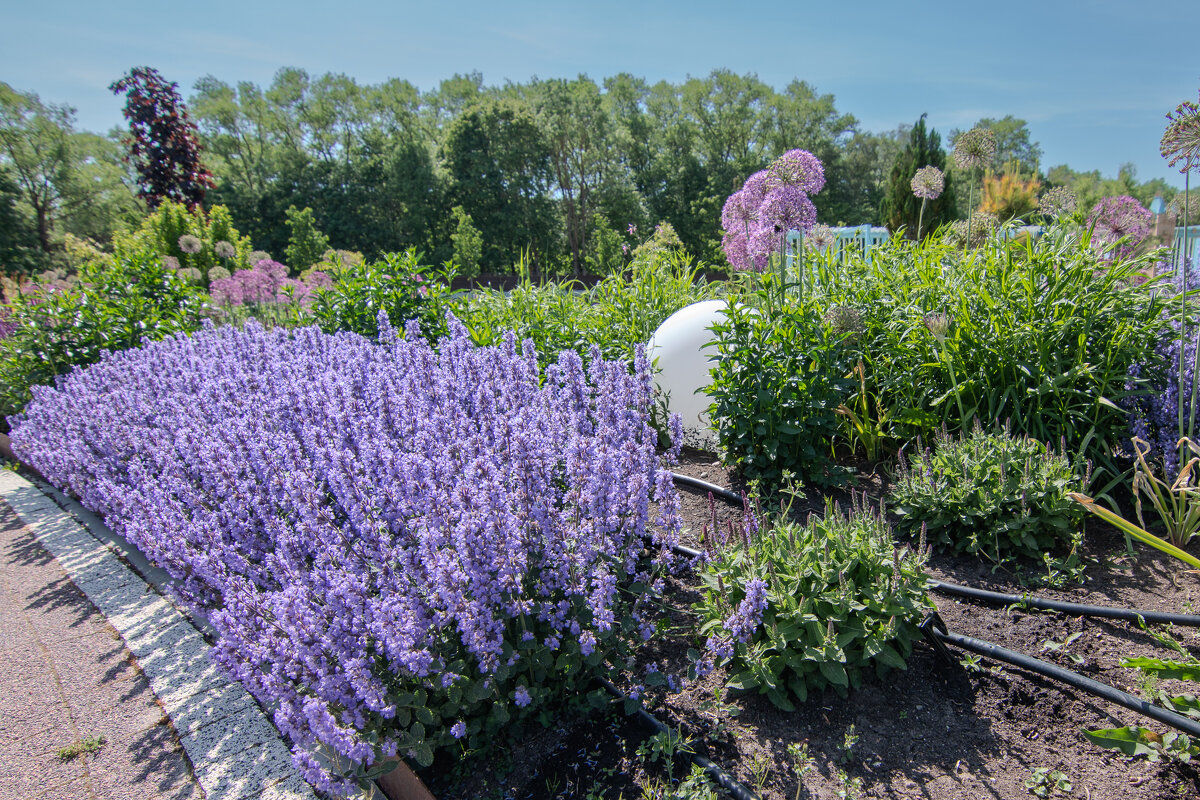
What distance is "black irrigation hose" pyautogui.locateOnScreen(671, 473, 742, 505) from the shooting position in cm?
341

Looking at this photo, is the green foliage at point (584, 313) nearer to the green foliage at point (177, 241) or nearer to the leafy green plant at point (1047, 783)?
the leafy green plant at point (1047, 783)

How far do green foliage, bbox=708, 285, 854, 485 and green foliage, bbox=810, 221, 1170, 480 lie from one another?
0.24 meters

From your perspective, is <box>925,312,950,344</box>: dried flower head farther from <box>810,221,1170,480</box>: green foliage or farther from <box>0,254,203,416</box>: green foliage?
<box>0,254,203,416</box>: green foliage

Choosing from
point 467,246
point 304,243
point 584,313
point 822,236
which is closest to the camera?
point 822,236

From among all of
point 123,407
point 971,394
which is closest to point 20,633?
point 123,407

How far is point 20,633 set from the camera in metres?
3.28

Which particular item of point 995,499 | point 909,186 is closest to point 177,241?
point 995,499

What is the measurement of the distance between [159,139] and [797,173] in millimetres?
15469

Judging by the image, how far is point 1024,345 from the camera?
3.21 metres

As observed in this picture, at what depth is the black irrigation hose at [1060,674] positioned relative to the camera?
1809 mm

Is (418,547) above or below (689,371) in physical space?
below

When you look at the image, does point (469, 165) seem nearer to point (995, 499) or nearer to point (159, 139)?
point (159, 139)

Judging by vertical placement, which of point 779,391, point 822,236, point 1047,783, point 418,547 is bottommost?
point 1047,783

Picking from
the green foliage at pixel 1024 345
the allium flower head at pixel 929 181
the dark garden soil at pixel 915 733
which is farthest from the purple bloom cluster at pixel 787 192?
the dark garden soil at pixel 915 733
